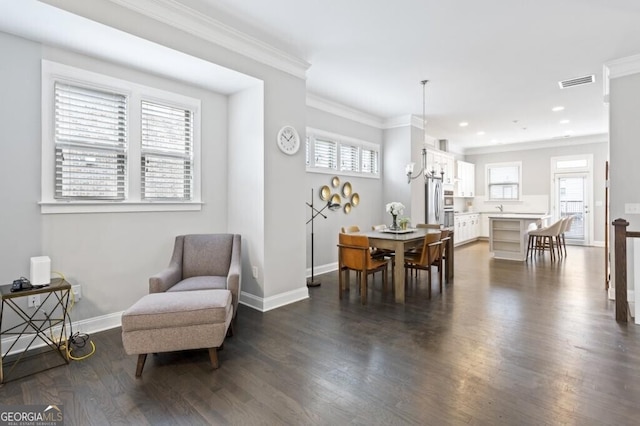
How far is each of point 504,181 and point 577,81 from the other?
218 inches

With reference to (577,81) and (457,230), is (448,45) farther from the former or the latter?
(457,230)

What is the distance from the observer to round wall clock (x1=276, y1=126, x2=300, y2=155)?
3.79 metres

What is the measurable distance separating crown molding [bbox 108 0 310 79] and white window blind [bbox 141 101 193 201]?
92 centimetres

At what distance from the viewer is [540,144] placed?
9.02 meters

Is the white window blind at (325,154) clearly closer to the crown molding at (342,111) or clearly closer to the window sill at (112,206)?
the crown molding at (342,111)

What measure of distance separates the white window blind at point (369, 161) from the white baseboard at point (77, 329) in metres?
4.63

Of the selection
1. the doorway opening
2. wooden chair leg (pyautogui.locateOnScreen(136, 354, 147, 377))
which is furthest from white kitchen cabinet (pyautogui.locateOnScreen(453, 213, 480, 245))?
wooden chair leg (pyautogui.locateOnScreen(136, 354, 147, 377))

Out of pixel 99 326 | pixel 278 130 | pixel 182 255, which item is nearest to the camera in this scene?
pixel 99 326

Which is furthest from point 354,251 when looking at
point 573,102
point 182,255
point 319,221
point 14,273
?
point 573,102

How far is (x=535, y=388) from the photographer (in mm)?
2074

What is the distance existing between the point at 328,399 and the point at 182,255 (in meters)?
2.18

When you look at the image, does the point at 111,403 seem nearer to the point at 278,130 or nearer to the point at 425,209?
the point at 278,130

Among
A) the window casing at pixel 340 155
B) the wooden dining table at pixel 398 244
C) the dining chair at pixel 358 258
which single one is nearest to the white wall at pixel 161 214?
the dining chair at pixel 358 258

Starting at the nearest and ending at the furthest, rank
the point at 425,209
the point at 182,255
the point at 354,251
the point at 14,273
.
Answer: the point at 14,273 < the point at 182,255 < the point at 354,251 < the point at 425,209
